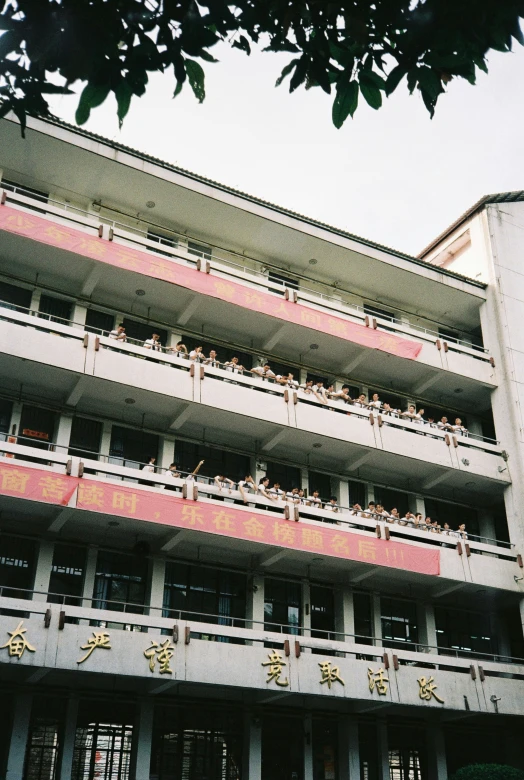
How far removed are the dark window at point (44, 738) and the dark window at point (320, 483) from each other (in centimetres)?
1006

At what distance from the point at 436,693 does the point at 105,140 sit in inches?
732

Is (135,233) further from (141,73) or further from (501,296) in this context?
(141,73)

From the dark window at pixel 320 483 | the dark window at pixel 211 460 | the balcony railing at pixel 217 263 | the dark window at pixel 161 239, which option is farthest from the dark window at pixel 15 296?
the dark window at pixel 320 483

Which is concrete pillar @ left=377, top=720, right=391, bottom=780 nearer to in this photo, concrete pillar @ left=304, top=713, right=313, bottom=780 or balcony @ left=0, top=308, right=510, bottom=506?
concrete pillar @ left=304, top=713, right=313, bottom=780

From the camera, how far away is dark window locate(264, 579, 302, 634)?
23234mm

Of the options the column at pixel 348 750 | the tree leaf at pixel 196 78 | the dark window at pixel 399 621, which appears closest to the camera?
the tree leaf at pixel 196 78

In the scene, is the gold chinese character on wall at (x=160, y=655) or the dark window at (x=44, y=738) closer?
the gold chinese character on wall at (x=160, y=655)

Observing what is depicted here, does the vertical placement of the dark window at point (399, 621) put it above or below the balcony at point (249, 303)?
below

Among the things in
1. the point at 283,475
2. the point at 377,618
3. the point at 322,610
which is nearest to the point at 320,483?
the point at 283,475

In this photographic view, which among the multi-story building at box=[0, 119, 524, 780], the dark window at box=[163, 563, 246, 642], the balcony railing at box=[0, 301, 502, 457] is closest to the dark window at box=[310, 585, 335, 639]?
the multi-story building at box=[0, 119, 524, 780]

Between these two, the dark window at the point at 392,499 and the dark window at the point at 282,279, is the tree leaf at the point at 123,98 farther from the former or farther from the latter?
the dark window at the point at 392,499

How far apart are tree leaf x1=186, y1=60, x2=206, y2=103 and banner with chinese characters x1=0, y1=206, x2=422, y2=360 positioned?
16481 millimetres

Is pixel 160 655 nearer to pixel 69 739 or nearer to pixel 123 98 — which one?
pixel 69 739

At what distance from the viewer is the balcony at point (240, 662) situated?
17.6m
